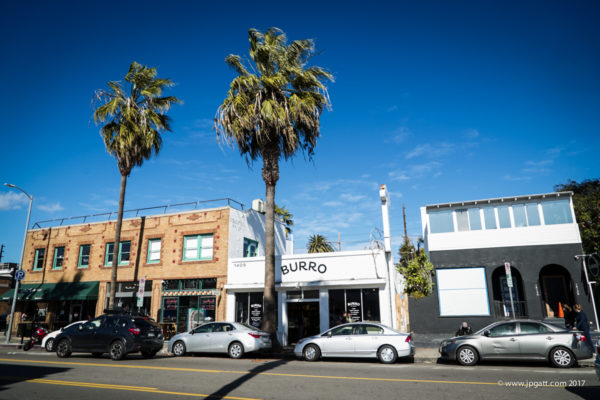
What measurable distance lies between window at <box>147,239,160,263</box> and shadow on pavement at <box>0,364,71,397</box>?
12.1 m

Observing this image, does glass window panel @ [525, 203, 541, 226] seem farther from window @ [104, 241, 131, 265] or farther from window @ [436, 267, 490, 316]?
window @ [104, 241, 131, 265]

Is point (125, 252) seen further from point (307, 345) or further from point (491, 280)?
point (491, 280)

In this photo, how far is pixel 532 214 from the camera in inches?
823

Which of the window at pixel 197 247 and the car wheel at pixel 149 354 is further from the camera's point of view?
the window at pixel 197 247

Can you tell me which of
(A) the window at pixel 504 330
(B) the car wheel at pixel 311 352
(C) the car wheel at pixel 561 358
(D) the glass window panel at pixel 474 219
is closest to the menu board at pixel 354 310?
(B) the car wheel at pixel 311 352

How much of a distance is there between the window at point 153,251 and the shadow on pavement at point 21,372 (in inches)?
476

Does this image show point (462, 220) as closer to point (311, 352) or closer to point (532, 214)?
point (532, 214)

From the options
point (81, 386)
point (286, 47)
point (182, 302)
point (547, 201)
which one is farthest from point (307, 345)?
point (547, 201)

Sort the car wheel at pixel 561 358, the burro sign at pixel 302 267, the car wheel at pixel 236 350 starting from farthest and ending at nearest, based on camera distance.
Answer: the burro sign at pixel 302 267, the car wheel at pixel 236 350, the car wheel at pixel 561 358

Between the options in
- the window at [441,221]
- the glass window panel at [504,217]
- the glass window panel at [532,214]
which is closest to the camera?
the glass window panel at [532,214]

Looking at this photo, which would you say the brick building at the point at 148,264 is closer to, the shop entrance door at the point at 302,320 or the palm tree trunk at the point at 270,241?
the shop entrance door at the point at 302,320

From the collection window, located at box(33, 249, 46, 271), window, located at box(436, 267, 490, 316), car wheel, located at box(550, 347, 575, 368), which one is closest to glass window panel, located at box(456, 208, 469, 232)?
window, located at box(436, 267, 490, 316)

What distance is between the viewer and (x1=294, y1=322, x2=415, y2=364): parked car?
13.1 metres

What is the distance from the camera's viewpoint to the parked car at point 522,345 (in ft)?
Answer: 37.4
